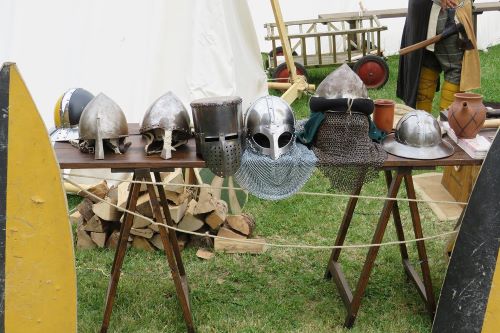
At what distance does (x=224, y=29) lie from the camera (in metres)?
5.29

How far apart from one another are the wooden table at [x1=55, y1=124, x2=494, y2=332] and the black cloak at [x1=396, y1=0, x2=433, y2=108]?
6.32 ft

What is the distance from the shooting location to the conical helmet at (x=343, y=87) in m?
2.94

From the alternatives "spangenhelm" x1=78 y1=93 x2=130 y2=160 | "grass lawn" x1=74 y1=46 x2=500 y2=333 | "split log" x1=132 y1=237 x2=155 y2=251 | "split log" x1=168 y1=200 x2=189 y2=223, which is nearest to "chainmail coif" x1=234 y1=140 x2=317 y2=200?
"spangenhelm" x1=78 y1=93 x2=130 y2=160

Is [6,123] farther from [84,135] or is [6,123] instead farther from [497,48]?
[497,48]

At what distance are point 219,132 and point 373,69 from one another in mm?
5601

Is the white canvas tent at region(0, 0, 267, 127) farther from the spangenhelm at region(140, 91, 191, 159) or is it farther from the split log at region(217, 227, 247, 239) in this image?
the spangenhelm at region(140, 91, 191, 159)

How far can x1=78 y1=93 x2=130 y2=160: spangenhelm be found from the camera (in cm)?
290

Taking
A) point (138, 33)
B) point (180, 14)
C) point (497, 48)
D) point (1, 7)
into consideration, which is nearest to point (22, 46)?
point (1, 7)

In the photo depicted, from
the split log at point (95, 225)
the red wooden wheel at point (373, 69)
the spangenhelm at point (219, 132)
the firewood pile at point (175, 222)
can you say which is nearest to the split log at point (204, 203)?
the firewood pile at point (175, 222)

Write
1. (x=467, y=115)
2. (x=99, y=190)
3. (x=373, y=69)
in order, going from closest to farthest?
(x=467, y=115) → (x=99, y=190) → (x=373, y=69)

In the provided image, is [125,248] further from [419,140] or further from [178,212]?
[419,140]

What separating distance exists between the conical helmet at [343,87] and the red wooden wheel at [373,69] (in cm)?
520

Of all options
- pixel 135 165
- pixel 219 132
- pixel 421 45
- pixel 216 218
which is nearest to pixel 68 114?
pixel 135 165

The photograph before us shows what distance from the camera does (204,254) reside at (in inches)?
162
